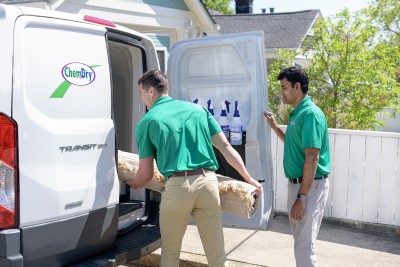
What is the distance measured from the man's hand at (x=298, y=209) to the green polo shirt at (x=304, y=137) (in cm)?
22

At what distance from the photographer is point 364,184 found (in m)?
→ 6.35

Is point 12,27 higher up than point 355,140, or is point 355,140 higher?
point 12,27

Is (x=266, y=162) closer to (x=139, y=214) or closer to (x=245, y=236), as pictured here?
(x=139, y=214)

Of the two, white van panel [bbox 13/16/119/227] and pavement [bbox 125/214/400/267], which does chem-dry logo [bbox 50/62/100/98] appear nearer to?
white van panel [bbox 13/16/119/227]

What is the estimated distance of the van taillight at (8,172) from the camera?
9.69ft

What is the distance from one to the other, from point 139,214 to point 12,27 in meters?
2.11

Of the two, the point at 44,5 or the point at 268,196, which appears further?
the point at 44,5

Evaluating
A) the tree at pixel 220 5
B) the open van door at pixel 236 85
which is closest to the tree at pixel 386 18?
the tree at pixel 220 5

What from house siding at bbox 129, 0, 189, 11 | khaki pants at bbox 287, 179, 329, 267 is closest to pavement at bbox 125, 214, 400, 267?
khaki pants at bbox 287, 179, 329, 267

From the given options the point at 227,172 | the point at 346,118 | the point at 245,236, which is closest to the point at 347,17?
the point at 346,118

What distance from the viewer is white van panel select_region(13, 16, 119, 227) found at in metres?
3.05

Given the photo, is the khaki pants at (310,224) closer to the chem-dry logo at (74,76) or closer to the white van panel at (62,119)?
the white van panel at (62,119)

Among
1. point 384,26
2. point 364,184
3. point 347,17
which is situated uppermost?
point 384,26

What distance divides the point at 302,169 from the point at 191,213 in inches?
38.1
